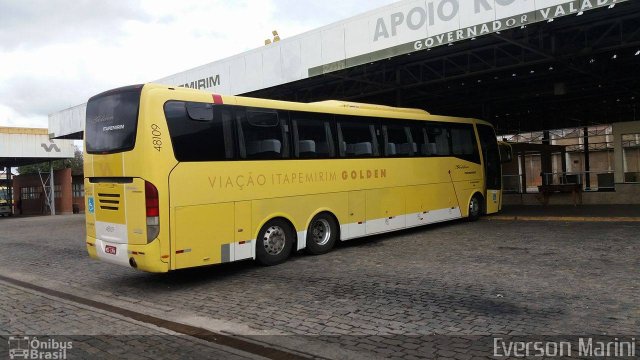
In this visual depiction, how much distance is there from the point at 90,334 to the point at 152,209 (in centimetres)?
216

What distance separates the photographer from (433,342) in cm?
489

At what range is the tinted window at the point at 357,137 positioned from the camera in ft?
34.8

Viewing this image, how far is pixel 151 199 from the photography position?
722 centimetres

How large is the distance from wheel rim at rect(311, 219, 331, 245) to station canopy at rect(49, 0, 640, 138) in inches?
226

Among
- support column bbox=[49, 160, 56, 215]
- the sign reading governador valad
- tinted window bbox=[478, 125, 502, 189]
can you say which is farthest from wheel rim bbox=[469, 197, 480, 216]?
support column bbox=[49, 160, 56, 215]

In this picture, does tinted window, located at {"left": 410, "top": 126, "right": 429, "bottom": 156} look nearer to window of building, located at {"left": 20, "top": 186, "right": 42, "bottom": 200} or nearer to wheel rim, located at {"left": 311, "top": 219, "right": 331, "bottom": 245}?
wheel rim, located at {"left": 311, "top": 219, "right": 331, "bottom": 245}

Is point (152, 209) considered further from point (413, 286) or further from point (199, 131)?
point (413, 286)

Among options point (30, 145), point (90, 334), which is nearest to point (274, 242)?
point (90, 334)

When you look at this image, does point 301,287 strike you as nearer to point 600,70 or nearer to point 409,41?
point 409,41

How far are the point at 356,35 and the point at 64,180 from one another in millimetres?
29030

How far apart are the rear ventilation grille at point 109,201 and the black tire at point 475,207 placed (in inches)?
416

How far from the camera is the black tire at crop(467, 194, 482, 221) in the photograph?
585 inches

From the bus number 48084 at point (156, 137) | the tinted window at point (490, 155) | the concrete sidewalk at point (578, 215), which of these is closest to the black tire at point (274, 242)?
the bus number 48084 at point (156, 137)

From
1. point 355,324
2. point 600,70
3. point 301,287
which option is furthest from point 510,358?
point 600,70
